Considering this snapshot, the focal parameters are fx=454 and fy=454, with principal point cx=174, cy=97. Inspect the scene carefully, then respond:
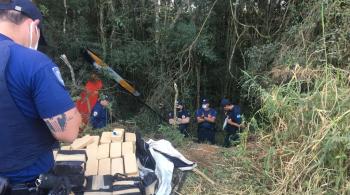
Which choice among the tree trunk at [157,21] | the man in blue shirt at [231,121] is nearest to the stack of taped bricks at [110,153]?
the man in blue shirt at [231,121]

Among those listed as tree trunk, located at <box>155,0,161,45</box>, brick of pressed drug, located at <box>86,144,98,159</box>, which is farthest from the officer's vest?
tree trunk, located at <box>155,0,161,45</box>

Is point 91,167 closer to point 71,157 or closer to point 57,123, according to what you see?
point 71,157

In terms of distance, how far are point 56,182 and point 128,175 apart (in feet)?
5.26

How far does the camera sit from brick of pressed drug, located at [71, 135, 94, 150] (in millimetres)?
4350

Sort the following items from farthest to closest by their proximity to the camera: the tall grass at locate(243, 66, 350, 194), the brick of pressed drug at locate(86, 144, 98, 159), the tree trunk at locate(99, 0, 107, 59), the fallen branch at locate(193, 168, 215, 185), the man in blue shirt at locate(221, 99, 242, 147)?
the tree trunk at locate(99, 0, 107, 59) < the man in blue shirt at locate(221, 99, 242, 147) < the fallen branch at locate(193, 168, 215, 185) < the brick of pressed drug at locate(86, 144, 98, 159) < the tall grass at locate(243, 66, 350, 194)

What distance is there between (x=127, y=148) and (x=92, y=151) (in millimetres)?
323

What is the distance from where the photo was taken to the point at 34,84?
1844 millimetres

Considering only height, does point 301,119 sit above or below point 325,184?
above

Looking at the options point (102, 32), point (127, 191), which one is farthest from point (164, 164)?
point (102, 32)

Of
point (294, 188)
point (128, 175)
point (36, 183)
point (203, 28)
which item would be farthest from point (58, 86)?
point (203, 28)

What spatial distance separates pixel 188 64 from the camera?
9188mm

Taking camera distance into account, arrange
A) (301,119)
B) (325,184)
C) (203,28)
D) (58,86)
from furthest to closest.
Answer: (203,28) < (301,119) < (325,184) < (58,86)

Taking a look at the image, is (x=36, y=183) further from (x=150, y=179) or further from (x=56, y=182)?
(x=150, y=179)

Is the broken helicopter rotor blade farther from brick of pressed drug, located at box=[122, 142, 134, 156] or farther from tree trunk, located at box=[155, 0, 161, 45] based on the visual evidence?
brick of pressed drug, located at box=[122, 142, 134, 156]
